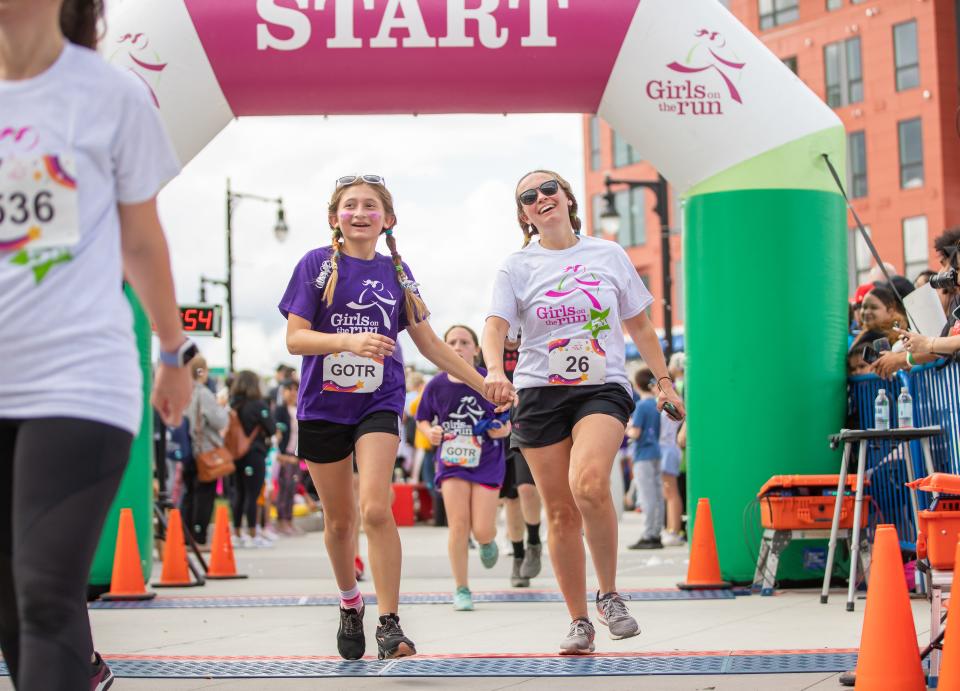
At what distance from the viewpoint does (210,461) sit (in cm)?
1397

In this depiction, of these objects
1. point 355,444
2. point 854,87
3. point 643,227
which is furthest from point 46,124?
point 643,227

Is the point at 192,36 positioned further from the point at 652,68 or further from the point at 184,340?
the point at 184,340

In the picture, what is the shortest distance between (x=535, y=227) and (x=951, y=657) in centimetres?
304

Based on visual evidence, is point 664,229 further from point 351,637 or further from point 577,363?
point 351,637

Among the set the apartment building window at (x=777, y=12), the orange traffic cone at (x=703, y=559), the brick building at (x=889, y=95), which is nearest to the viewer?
the orange traffic cone at (x=703, y=559)

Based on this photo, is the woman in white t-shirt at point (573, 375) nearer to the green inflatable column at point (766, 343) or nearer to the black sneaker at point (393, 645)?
the black sneaker at point (393, 645)

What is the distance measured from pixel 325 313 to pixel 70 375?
3.35 m

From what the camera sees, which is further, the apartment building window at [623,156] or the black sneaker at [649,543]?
the apartment building window at [623,156]

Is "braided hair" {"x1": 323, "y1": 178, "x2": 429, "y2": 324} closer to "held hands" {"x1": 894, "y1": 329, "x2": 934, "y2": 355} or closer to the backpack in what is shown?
"held hands" {"x1": 894, "y1": 329, "x2": 934, "y2": 355}

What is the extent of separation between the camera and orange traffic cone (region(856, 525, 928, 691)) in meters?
4.61

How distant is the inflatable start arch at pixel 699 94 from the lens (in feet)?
31.4

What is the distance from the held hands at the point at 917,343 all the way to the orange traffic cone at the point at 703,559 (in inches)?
93.9

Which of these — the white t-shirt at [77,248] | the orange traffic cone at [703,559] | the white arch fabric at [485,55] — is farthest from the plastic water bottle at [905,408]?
the white t-shirt at [77,248]

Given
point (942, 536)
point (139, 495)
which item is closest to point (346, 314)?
point (942, 536)
